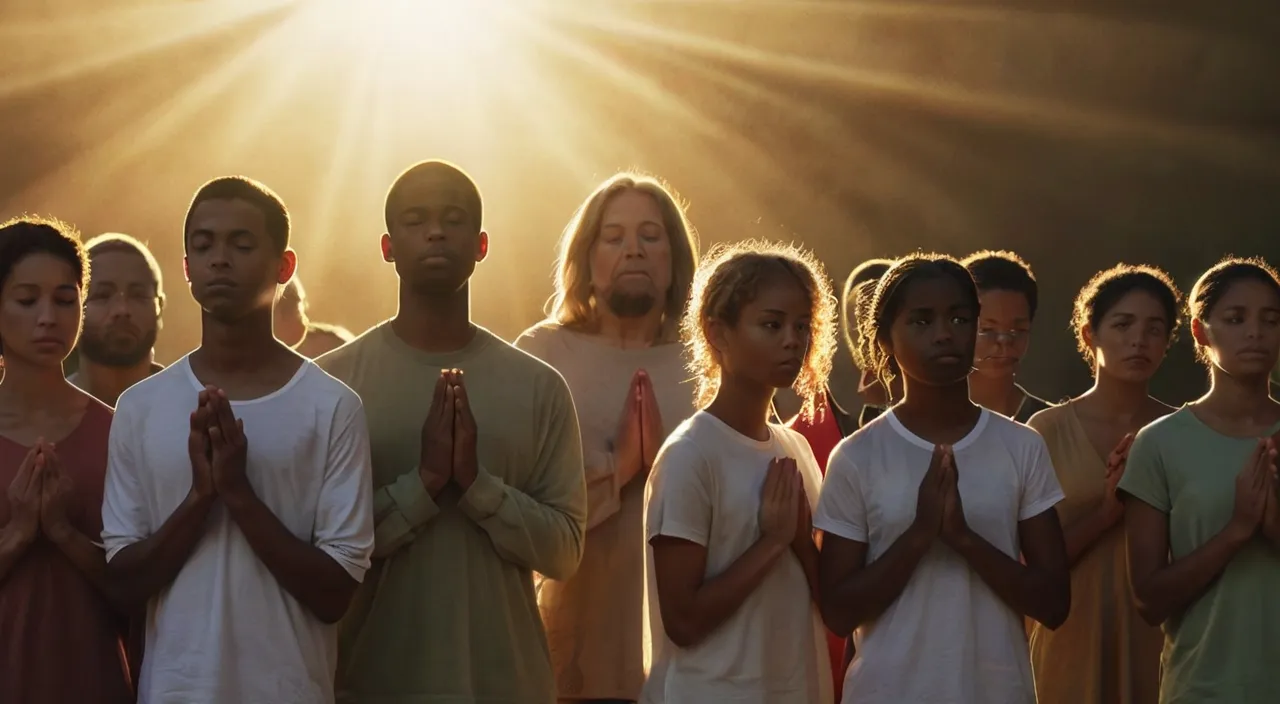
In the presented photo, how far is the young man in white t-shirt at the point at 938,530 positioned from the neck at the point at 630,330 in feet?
2.97

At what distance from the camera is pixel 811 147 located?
28.5ft

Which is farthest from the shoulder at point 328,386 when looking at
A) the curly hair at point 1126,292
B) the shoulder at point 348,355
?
the curly hair at point 1126,292

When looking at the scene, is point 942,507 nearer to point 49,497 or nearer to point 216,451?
point 216,451

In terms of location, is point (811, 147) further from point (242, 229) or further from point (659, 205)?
point (242, 229)

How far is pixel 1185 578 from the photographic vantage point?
3.24 m

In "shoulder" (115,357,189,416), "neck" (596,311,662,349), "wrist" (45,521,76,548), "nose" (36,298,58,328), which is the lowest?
"wrist" (45,521,76,548)

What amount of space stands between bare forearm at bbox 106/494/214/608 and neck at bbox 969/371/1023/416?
Answer: 2111mm

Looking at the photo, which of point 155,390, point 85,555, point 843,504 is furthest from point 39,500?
point 843,504

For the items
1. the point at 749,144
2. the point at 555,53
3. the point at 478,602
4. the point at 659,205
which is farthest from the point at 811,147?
the point at 478,602

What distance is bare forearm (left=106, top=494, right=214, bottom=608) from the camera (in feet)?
9.62

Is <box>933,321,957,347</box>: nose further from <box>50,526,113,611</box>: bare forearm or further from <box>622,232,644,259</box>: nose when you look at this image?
<box>50,526,113,611</box>: bare forearm

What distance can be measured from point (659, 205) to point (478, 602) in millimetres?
1288

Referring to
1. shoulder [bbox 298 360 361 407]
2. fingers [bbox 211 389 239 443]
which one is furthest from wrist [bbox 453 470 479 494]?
fingers [bbox 211 389 239 443]

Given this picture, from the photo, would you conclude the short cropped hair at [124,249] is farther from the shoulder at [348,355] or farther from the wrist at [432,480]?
the wrist at [432,480]
